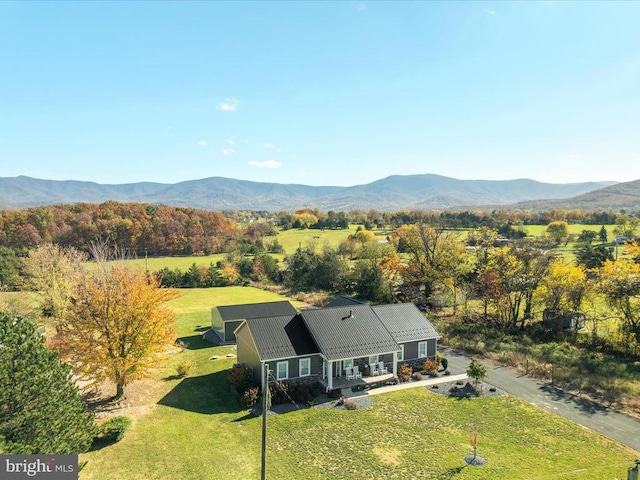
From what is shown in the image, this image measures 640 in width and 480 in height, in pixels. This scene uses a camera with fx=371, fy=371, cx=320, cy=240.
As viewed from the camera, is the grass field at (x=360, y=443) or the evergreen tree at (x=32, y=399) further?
the grass field at (x=360, y=443)

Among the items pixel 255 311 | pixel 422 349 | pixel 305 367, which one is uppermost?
pixel 255 311

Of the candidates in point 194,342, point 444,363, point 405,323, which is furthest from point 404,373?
point 194,342

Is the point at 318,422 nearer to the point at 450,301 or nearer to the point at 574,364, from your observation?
the point at 574,364

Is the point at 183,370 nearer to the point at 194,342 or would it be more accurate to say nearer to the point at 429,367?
the point at 194,342

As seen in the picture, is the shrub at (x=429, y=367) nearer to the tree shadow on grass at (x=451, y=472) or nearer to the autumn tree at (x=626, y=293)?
the tree shadow on grass at (x=451, y=472)

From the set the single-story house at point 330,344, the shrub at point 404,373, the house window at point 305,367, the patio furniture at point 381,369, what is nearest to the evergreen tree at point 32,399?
the single-story house at point 330,344

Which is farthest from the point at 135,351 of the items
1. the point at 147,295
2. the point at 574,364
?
the point at 574,364
